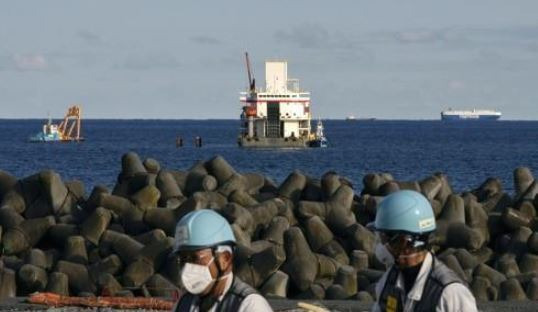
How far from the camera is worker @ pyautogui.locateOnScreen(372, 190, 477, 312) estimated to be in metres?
5.93

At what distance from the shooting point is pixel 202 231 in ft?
18.8

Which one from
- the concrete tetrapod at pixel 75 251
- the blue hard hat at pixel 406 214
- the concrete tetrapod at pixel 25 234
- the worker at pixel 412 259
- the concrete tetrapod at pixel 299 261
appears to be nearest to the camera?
the worker at pixel 412 259

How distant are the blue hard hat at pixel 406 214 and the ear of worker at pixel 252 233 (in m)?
9.82

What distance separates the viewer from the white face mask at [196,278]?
18.0 feet

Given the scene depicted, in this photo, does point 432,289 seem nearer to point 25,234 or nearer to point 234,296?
point 234,296

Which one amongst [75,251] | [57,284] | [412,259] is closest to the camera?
[412,259]

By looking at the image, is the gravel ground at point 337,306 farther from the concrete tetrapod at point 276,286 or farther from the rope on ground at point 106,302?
the concrete tetrapod at point 276,286

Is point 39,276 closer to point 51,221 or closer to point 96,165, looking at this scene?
point 51,221

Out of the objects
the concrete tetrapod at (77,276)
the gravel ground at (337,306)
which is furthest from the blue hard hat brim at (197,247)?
the concrete tetrapod at (77,276)

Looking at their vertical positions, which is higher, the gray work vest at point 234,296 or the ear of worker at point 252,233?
the gray work vest at point 234,296

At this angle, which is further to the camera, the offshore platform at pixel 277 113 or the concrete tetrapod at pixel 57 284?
the offshore platform at pixel 277 113

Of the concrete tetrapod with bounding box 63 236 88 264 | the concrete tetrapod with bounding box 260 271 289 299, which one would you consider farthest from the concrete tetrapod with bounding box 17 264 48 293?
the concrete tetrapod with bounding box 260 271 289 299

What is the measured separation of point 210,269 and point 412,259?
3.21 feet

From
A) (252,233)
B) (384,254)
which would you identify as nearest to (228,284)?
(384,254)
